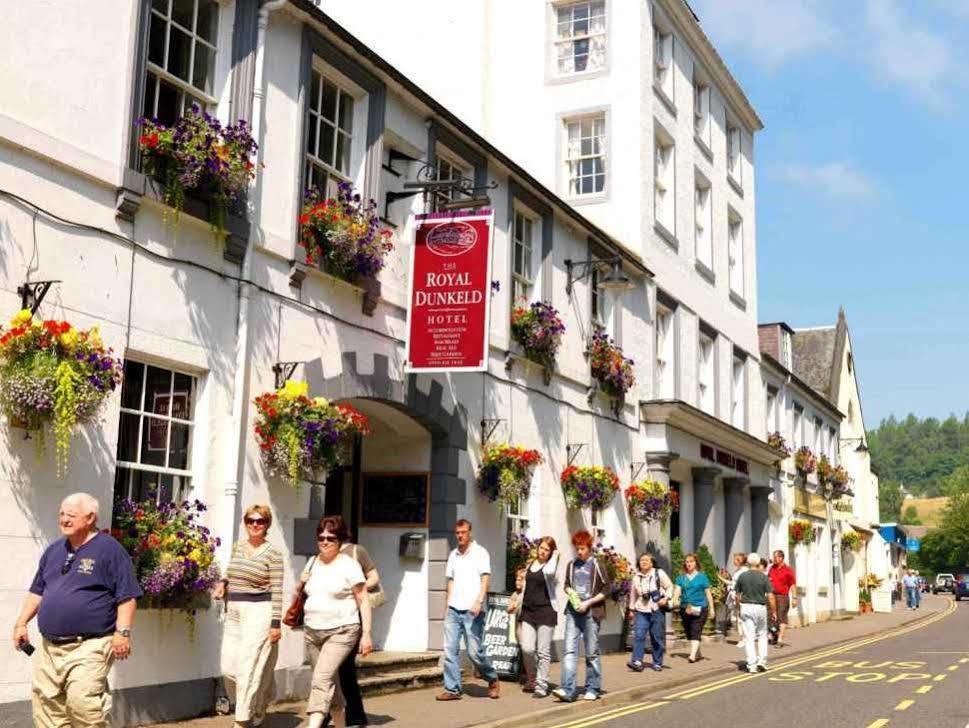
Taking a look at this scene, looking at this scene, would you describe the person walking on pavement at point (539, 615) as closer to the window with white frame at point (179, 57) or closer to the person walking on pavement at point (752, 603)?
the person walking on pavement at point (752, 603)

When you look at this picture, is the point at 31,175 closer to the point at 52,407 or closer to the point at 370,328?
the point at 52,407

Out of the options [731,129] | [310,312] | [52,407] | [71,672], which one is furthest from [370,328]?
[731,129]

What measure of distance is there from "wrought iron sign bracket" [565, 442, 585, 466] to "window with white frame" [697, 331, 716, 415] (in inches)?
310

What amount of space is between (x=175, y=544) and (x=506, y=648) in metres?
5.87

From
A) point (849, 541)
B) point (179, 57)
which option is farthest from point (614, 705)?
point (849, 541)

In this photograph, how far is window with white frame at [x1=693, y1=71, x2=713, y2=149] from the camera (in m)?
26.5

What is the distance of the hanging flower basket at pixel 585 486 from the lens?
58.1 ft

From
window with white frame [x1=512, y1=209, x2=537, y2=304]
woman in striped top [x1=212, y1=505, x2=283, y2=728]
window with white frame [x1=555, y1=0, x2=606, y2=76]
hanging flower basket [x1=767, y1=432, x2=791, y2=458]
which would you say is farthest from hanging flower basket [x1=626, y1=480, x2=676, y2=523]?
woman in striped top [x1=212, y1=505, x2=283, y2=728]

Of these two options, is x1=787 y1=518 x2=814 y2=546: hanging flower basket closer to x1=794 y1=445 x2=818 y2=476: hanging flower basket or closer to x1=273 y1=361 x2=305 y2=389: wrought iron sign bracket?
x1=794 y1=445 x2=818 y2=476: hanging flower basket

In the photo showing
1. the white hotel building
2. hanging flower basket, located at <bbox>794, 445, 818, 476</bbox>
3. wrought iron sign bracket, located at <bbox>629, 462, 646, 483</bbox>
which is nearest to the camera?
the white hotel building

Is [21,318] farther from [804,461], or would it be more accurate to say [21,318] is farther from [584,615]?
[804,461]

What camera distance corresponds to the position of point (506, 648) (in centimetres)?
1421

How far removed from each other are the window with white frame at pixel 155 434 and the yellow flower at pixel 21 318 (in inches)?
60.6

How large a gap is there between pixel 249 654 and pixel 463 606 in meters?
3.85
